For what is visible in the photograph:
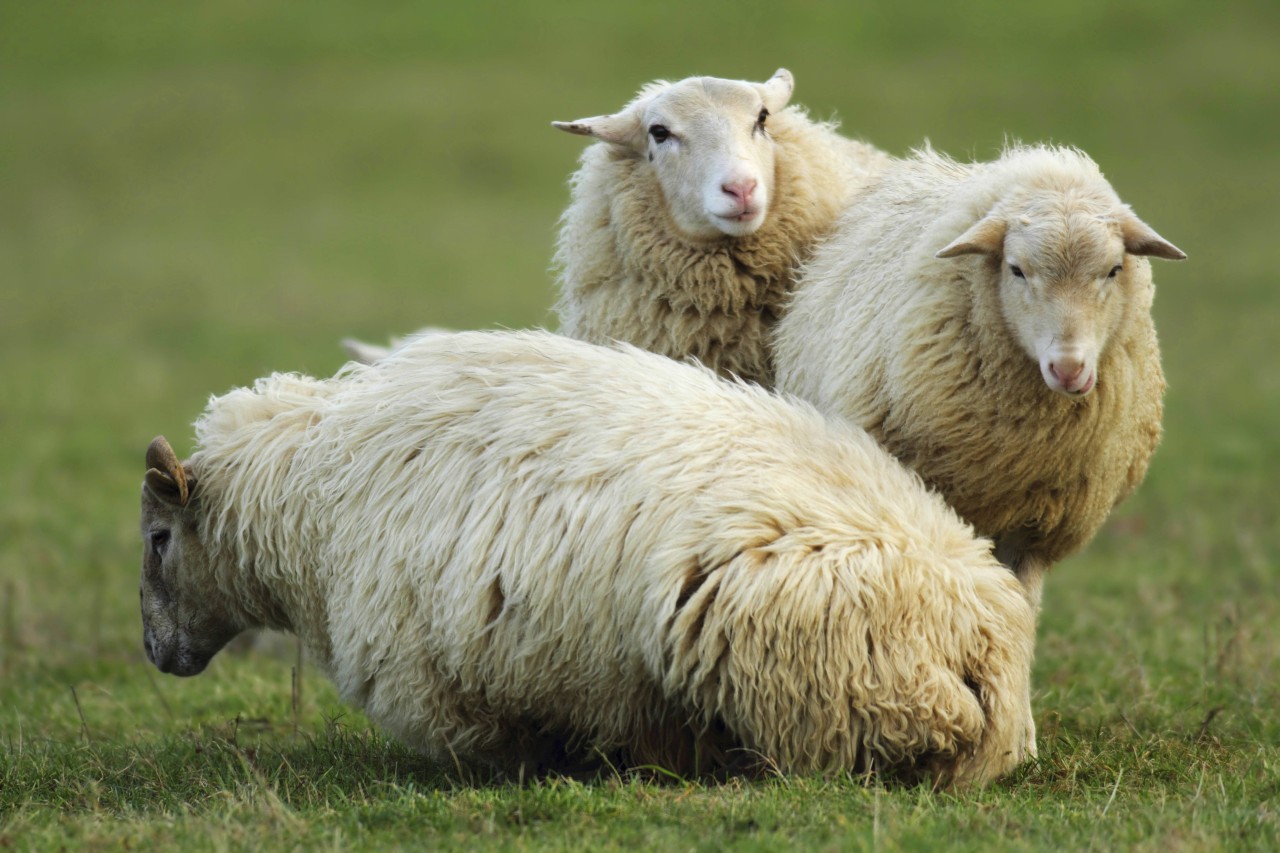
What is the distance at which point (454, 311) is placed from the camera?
19.6 meters

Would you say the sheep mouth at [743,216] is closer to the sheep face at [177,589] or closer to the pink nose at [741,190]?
the pink nose at [741,190]

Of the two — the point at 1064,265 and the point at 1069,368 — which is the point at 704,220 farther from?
the point at 1069,368

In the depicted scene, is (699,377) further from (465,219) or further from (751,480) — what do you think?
(465,219)

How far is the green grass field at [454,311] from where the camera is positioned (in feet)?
14.9

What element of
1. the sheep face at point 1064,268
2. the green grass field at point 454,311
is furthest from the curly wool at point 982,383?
the green grass field at point 454,311

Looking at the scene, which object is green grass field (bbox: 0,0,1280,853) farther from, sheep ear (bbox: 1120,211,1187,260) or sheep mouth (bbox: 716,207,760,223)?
sheep mouth (bbox: 716,207,760,223)

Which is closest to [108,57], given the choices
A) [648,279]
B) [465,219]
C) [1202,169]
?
[465,219]

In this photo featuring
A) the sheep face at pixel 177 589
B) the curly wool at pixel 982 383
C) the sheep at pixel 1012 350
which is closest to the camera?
the sheep at pixel 1012 350

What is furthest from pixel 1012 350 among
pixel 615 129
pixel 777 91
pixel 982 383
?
pixel 615 129

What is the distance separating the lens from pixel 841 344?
559 centimetres

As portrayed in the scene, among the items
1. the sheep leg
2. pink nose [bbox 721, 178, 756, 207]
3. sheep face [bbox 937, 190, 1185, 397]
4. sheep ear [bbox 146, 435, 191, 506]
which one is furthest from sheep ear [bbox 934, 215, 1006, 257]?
sheep ear [bbox 146, 435, 191, 506]

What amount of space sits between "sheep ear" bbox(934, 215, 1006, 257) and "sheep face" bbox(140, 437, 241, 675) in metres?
2.83

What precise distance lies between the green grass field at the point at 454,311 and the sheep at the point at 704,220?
6.22ft

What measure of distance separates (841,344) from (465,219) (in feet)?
64.9
